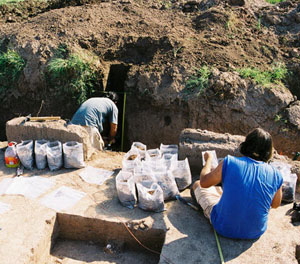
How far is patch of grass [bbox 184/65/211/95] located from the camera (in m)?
5.99

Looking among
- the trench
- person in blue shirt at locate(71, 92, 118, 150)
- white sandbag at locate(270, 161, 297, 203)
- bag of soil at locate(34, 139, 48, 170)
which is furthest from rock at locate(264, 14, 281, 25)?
the trench

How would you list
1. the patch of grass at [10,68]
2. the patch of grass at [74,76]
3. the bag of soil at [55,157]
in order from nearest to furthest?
the bag of soil at [55,157] → the patch of grass at [74,76] → the patch of grass at [10,68]

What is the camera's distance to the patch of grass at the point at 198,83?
5992 millimetres

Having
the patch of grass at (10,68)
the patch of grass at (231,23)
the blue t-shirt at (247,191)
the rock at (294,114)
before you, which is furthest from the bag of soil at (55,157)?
the patch of grass at (231,23)

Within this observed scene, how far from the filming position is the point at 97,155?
4844mm

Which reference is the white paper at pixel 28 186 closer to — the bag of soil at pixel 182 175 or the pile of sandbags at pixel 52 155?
the pile of sandbags at pixel 52 155

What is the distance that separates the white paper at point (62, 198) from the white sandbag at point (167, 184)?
0.94 meters

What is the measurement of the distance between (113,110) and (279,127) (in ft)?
10.2

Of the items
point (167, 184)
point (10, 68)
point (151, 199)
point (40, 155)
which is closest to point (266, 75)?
point (167, 184)

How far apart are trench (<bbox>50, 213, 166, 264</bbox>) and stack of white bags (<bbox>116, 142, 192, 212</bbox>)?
1.05 feet

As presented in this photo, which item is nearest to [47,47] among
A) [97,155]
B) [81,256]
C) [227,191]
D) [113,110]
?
[113,110]

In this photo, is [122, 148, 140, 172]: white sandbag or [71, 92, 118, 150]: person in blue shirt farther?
[71, 92, 118, 150]: person in blue shirt

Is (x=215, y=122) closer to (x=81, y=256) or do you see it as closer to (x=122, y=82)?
(x=122, y=82)

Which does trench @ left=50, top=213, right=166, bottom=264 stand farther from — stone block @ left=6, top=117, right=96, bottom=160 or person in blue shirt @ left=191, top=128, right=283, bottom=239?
stone block @ left=6, top=117, right=96, bottom=160
